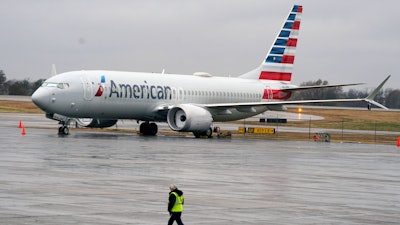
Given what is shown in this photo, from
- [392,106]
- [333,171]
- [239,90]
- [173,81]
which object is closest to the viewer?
[333,171]

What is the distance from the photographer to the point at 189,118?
55781mm

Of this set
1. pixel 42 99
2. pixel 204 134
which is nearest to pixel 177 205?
pixel 42 99

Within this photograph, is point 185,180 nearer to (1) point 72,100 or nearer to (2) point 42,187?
(2) point 42,187

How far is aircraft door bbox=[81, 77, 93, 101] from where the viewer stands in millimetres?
53331

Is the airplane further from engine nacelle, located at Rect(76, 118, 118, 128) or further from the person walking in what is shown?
the person walking

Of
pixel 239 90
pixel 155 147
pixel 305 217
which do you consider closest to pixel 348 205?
pixel 305 217

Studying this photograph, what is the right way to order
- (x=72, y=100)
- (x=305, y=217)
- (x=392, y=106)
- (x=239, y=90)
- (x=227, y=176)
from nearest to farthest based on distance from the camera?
1. (x=305, y=217)
2. (x=227, y=176)
3. (x=72, y=100)
4. (x=239, y=90)
5. (x=392, y=106)

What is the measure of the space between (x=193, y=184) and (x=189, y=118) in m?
30.1

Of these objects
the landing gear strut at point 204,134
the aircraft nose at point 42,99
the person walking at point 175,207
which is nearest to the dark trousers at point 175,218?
the person walking at point 175,207

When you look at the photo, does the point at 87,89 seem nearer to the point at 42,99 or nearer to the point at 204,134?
the point at 42,99

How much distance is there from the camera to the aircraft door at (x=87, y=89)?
175ft

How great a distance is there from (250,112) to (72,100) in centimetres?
1525

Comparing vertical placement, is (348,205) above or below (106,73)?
below

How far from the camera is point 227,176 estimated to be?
28.7 metres
